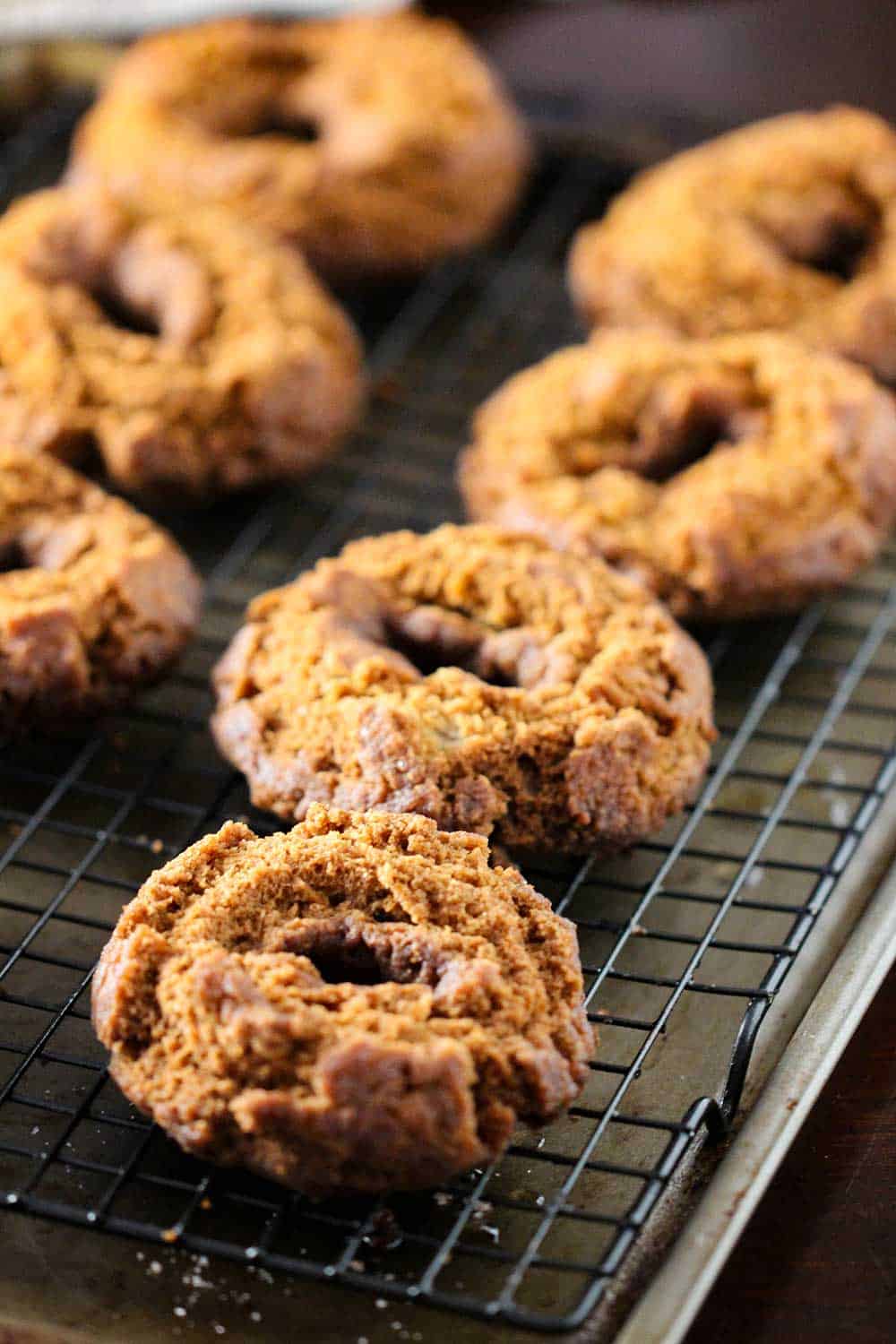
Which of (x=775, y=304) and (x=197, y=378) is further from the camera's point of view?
(x=775, y=304)

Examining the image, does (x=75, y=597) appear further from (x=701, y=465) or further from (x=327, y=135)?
(x=327, y=135)

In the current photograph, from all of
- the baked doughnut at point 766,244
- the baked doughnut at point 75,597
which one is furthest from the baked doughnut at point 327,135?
the baked doughnut at point 75,597

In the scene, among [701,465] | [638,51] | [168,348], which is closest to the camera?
[701,465]

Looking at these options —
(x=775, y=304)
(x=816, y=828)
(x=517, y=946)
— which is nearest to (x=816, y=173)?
(x=775, y=304)

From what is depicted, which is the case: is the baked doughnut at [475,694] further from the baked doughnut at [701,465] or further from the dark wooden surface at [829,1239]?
the dark wooden surface at [829,1239]

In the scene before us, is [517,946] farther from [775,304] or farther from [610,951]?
[775,304]

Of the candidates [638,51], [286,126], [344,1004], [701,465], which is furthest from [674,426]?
[638,51]

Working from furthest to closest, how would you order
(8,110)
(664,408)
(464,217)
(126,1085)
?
1. (8,110)
2. (464,217)
3. (664,408)
4. (126,1085)
